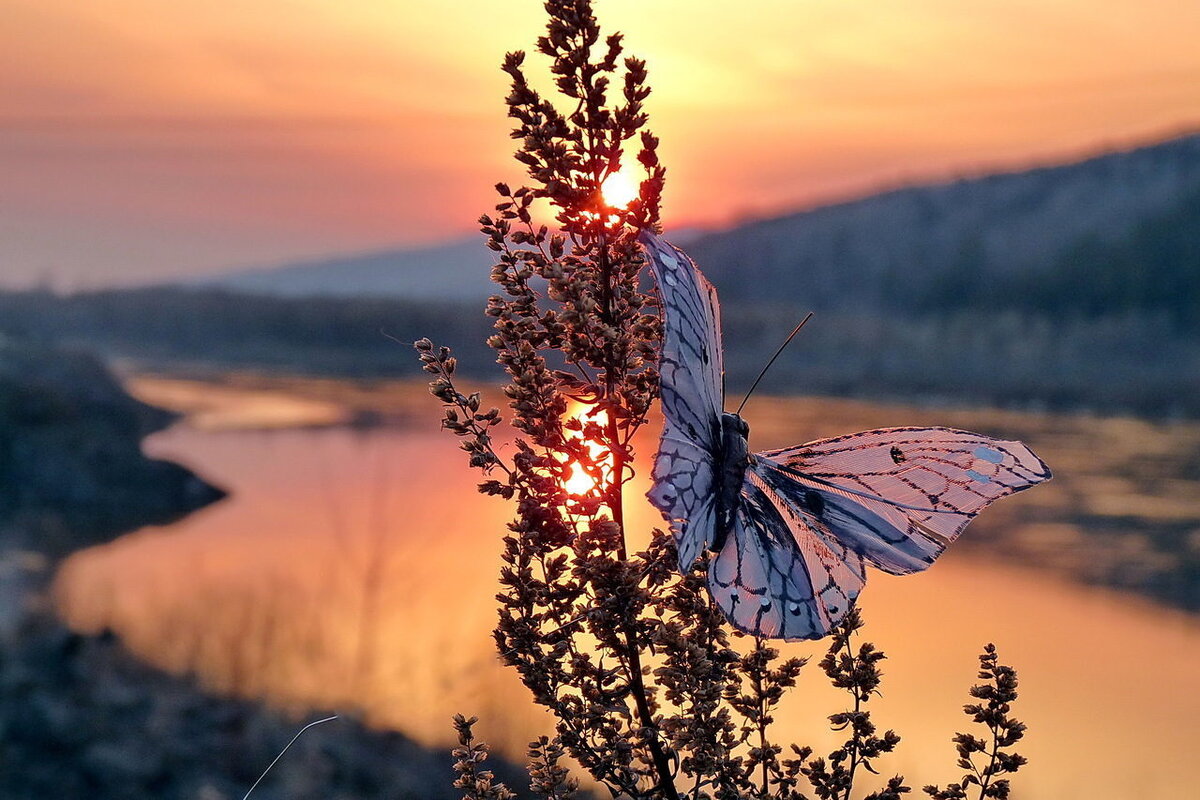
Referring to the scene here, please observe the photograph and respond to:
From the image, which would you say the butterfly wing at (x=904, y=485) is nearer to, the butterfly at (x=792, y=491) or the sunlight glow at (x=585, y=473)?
the butterfly at (x=792, y=491)

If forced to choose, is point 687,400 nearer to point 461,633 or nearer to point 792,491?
point 792,491

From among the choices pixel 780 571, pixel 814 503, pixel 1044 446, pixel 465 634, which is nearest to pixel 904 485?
pixel 814 503

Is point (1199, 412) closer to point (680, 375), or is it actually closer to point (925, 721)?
point (925, 721)

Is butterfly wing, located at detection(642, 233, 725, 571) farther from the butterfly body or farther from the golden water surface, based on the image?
the golden water surface

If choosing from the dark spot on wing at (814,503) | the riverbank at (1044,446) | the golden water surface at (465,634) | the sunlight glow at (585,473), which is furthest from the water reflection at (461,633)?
the sunlight glow at (585,473)

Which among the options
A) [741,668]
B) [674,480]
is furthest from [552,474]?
[741,668]

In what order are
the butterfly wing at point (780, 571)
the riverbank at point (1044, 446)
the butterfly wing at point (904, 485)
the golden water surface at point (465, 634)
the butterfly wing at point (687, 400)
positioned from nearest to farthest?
the butterfly wing at point (687, 400) < the butterfly wing at point (780, 571) < the butterfly wing at point (904, 485) < the golden water surface at point (465, 634) < the riverbank at point (1044, 446)
